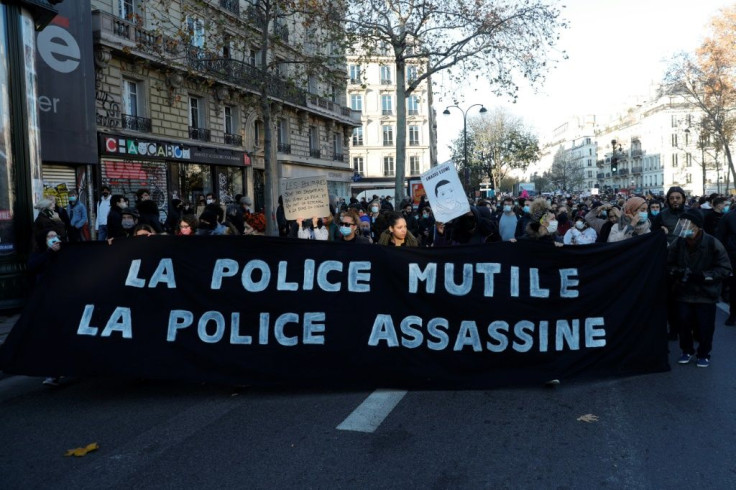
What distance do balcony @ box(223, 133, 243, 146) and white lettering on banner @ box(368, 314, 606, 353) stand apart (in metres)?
24.3

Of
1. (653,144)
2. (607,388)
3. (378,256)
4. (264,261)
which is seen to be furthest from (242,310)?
(653,144)

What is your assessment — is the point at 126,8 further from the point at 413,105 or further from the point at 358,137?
the point at 413,105

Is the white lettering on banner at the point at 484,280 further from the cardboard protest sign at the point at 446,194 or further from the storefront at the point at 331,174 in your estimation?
the storefront at the point at 331,174

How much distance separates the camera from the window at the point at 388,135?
70562mm

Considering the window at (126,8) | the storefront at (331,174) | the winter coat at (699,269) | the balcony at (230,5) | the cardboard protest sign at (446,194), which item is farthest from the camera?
the storefront at (331,174)

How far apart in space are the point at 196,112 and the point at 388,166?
148 feet

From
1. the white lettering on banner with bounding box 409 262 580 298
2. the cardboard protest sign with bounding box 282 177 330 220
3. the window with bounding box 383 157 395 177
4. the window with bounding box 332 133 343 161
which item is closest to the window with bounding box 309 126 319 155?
the window with bounding box 332 133 343 161

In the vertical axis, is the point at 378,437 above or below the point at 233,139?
below

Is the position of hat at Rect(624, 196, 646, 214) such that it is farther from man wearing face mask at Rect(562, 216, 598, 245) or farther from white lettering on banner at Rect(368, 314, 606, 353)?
white lettering on banner at Rect(368, 314, 606, 353)

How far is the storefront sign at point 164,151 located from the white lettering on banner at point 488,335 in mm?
17703

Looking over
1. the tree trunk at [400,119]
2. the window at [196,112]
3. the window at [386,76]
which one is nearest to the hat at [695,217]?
the tree trunk at [400,119]

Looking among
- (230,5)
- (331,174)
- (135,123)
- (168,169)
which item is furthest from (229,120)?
(331,174)

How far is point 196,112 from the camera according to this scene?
2703 centimetres

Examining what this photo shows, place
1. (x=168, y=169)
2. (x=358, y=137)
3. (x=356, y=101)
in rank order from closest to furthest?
1. (x=168, y=169)
2. (x=356, y=101)
3. (x=358, y=137)
